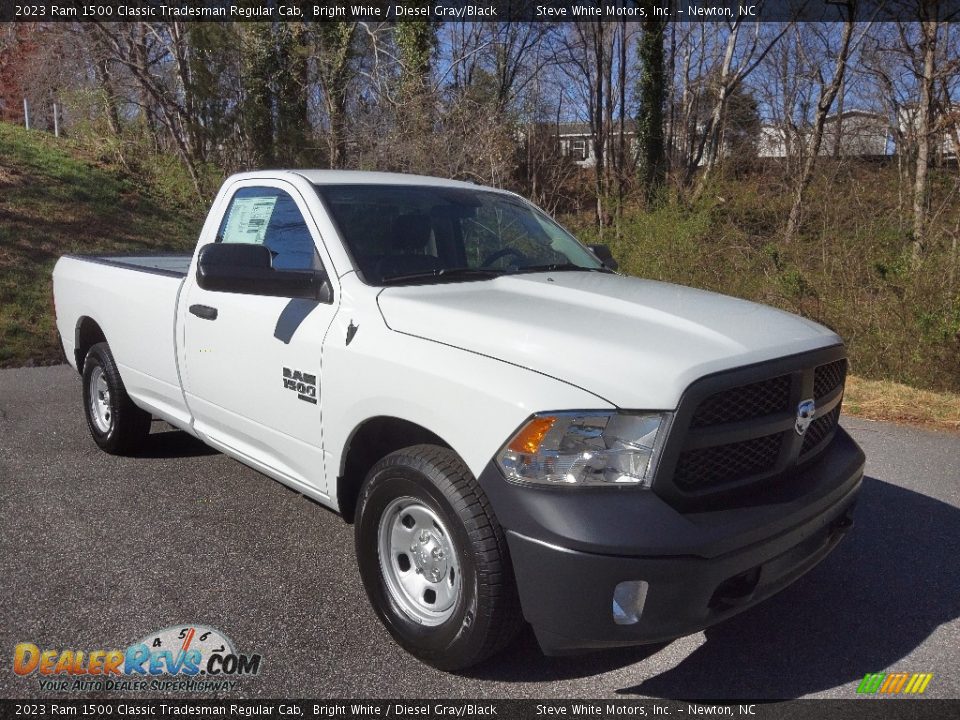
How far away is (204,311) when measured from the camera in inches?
160

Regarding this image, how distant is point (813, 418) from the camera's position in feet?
9.72

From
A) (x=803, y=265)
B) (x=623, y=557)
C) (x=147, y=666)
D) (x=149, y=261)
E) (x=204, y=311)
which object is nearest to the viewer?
(x=623, y=557)

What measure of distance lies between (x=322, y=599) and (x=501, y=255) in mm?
1899

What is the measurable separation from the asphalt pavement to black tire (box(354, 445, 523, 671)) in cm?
15

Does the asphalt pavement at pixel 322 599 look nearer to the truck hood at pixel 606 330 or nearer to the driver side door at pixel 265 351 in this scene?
the driver side door at pixel 265 351

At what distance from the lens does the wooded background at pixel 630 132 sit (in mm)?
8617

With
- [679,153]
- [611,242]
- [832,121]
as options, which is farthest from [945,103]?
[679,153]

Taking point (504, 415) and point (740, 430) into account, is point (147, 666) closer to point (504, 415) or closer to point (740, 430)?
point (504, 415)

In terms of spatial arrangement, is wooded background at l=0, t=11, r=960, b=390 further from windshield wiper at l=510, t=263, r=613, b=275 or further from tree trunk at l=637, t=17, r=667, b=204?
windshield wiper at l=510, t=263, r=613, b=275

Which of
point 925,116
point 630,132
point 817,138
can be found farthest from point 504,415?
point 630,132

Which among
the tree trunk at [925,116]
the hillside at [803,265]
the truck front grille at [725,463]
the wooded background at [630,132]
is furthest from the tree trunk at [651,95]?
the truck front grille at [725,463]

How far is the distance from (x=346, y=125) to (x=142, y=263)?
11.9 m

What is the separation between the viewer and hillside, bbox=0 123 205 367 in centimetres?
1067

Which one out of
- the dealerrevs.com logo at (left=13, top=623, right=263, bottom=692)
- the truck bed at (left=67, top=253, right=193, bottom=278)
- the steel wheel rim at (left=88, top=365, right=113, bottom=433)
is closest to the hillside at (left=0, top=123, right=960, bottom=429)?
the truck bed at (left=67, top=253, right=193, bottom=278)
